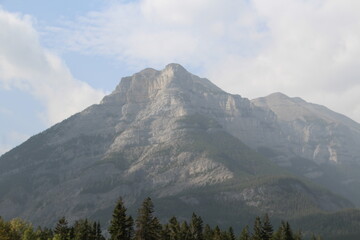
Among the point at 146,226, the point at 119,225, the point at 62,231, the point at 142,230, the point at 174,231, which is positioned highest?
the point at 62,231

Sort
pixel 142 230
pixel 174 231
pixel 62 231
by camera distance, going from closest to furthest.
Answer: pixel 142 230 < pixel 174 231 < pixel 62 231

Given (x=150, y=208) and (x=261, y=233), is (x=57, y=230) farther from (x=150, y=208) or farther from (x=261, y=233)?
(x=261, y=233)

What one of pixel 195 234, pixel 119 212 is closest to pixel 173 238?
pixel 195 234

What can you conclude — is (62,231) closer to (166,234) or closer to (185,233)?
(166,234)

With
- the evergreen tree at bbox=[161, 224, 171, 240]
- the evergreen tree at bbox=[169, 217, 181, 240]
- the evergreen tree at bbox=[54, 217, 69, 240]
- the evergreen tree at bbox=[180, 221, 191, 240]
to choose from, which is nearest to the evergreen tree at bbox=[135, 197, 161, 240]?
the evergreen tree at bbox=[161, 224, 171, 240]

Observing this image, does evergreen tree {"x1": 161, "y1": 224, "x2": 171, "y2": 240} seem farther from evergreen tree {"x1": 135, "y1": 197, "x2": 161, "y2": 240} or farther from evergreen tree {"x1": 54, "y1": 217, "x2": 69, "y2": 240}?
evergreen tree {"x1": 54, "y1": 217, "x2": 69, "y2": 240}

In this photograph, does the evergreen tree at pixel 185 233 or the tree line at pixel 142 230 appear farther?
the evergreen tree at pixel 185 233

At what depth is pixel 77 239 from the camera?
137 metres

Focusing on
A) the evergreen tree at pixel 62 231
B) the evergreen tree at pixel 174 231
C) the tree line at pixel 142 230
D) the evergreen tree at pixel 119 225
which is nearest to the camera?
the evergreen tree at pixel 119 225

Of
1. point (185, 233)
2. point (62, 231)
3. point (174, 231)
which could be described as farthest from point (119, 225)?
point (62, 231)

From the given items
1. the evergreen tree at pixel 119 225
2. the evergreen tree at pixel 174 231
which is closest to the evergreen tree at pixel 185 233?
the evergreen tree at pixel 174 231

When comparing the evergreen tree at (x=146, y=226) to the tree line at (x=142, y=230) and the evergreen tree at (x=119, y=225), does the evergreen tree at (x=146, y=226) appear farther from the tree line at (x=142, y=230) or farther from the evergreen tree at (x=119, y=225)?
the evergreen tree at (x=119, y=225)

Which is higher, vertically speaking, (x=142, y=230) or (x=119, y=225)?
(x=119, y=225)

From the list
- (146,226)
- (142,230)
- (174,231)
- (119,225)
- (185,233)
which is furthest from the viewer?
(174,231)
